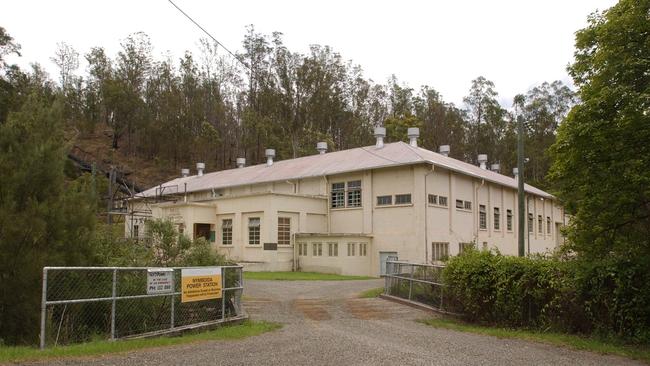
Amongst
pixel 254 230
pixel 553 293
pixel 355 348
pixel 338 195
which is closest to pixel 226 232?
pixel 254 230

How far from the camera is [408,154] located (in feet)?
109

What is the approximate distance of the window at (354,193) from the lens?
34344 mm

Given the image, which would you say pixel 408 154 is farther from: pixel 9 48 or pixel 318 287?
pixel 9 48

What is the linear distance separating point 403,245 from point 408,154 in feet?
17.4

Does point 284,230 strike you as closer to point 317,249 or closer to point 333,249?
point 317,249

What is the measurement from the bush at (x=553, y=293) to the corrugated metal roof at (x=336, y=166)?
55.3 ft

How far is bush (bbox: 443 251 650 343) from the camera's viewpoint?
11547 millimetres

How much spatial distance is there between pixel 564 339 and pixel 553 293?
4.45ft

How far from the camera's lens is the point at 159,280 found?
11125 millimetres

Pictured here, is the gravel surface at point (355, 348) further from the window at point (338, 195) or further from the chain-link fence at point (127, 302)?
the window at point (338, 195)

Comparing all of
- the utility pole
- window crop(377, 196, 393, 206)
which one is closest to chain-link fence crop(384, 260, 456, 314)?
the utility pole

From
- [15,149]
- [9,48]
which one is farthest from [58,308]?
[9,48]

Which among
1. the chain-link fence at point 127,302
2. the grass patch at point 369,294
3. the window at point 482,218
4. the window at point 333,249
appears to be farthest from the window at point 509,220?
the chain-link fence at point 127,302

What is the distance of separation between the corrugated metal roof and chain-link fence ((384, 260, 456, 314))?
44.4 ft
